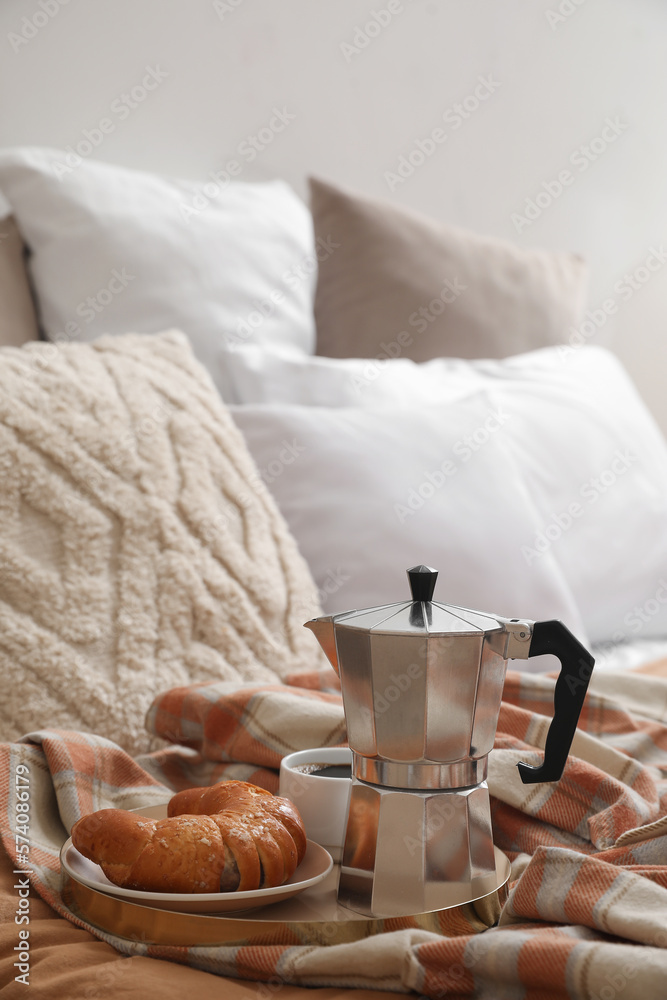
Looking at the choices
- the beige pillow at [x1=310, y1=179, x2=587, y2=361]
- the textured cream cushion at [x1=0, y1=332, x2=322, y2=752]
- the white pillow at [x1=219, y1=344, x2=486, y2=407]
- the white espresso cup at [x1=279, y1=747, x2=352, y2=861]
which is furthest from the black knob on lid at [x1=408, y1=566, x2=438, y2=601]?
the beige pillow at [x1=310, y1=179, x2=587, y2=361]

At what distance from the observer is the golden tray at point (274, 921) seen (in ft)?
1.39

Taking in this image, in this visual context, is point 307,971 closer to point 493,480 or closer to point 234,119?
point 493,480

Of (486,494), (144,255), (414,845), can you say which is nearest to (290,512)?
(486,494)

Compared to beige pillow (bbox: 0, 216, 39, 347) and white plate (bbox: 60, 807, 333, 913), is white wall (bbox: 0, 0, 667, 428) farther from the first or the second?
white plate (bbox: 60, 807, 333, 913)

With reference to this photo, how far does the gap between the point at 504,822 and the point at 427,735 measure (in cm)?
16

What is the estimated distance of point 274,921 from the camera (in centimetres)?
42

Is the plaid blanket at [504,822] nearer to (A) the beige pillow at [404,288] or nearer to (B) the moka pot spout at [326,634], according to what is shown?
(B) the moka pot spout at [326,634]

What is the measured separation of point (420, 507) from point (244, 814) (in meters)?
0.62

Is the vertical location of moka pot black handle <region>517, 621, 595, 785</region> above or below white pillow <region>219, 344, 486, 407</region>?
above

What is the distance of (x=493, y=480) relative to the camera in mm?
1096

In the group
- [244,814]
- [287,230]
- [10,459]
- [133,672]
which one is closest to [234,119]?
[287,230]

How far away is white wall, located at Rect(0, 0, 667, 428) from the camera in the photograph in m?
1.47

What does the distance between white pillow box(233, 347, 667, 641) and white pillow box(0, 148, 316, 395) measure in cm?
19

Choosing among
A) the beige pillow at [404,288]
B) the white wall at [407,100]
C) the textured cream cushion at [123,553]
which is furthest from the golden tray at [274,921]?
the white wall at [407,100]
